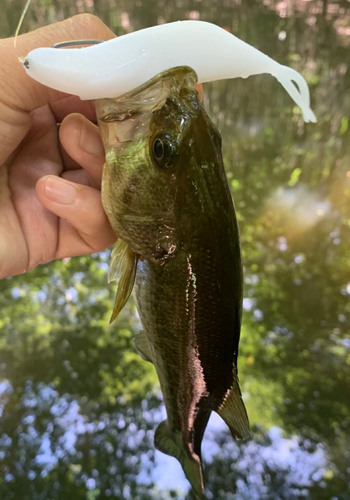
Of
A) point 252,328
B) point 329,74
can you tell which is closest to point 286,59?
point 329,74

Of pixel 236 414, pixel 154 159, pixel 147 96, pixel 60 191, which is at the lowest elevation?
pixel 236 414

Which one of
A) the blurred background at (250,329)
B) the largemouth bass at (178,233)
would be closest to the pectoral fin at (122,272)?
the largemouth bass at (178,233)

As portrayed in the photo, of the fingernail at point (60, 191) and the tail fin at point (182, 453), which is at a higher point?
the fingernail at point (60, 191)

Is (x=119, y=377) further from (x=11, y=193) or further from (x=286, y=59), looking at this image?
(x=286, y=59)

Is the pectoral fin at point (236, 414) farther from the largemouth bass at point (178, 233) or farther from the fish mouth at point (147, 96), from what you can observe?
the fish mouth at point (147, 96)

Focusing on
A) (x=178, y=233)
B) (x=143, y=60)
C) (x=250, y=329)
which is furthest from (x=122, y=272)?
(x=250, y=329)

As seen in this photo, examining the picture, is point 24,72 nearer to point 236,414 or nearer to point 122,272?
point 122,272
